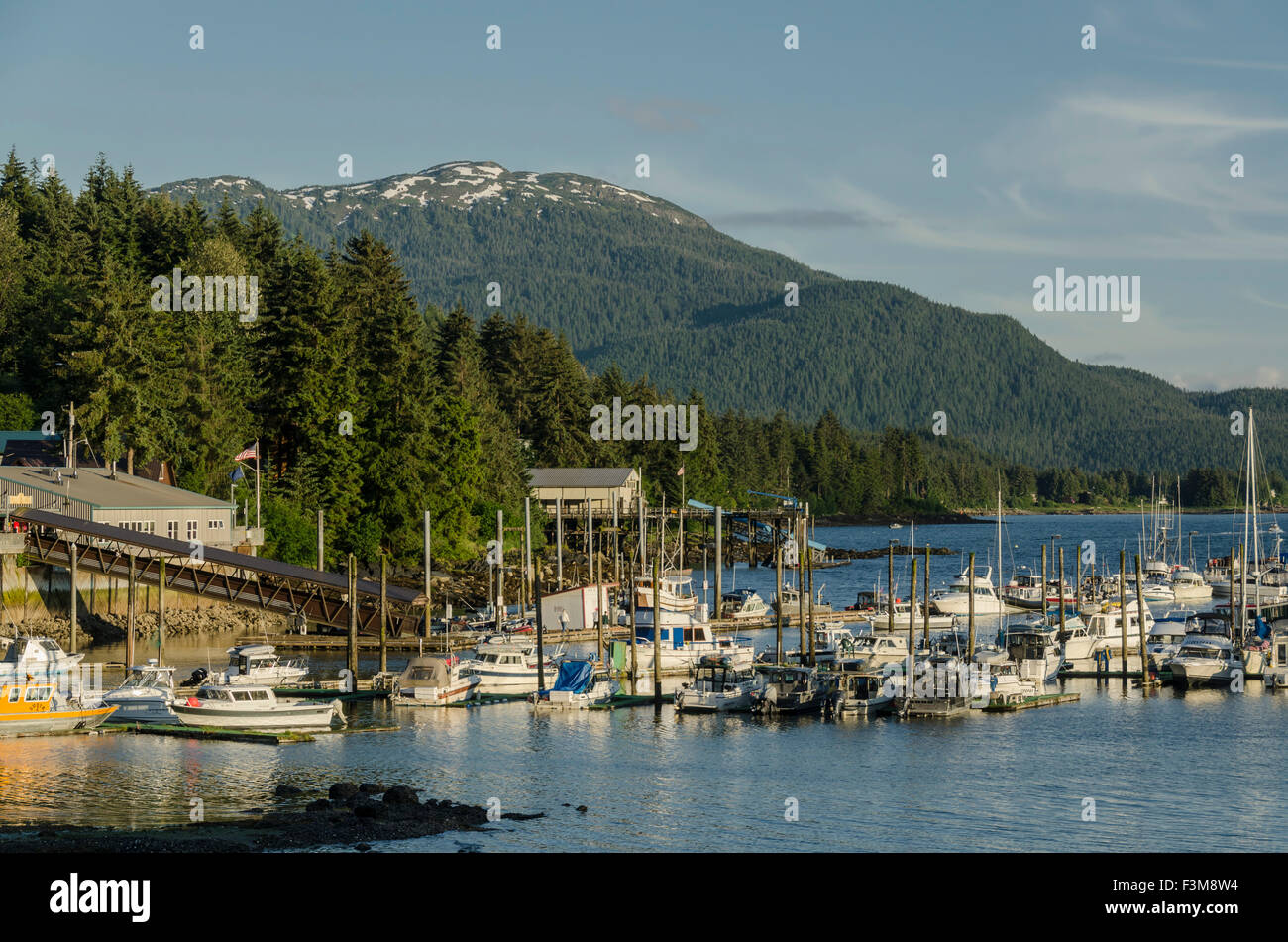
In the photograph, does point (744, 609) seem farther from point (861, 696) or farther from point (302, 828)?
point (302, 828)

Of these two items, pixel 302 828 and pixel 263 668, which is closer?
pixel 302 828

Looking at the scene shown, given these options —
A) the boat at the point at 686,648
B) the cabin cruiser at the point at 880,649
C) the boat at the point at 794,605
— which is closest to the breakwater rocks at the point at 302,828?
the boat at the point at 686,648

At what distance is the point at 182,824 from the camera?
33062 mm

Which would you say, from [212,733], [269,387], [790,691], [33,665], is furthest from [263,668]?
[269,387]

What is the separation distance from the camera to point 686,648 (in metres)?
68.0

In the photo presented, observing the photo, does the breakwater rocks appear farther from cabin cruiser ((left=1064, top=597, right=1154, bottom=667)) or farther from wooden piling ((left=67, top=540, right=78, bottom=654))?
cabin cruiser ((left=1064, top=597, right=1154, bottom=667))

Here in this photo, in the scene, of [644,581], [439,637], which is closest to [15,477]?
[439,637]

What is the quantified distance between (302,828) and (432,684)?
23668mm

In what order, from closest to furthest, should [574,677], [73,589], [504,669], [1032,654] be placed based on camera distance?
[574,677] → [504,669] → [1032,654] → [73,589]

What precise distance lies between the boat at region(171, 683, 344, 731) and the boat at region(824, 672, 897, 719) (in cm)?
1990

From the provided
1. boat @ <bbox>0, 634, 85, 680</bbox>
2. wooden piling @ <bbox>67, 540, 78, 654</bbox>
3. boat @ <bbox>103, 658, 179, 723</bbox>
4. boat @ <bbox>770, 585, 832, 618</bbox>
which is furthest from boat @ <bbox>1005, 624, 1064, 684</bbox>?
wooden piling @ <bbox>67, 540, 78, 654</bbox>
